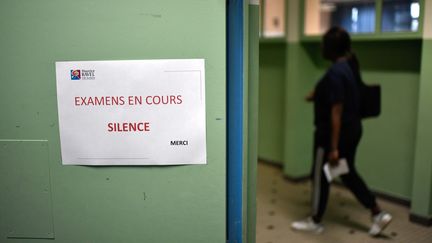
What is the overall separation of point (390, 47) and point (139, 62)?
8.08 feet

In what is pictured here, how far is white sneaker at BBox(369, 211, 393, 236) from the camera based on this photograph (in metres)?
2.64

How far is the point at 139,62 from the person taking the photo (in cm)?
140

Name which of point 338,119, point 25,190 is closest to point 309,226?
point 338,119

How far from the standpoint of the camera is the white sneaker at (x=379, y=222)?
2637mm

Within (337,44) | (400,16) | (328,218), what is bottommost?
(328,218)

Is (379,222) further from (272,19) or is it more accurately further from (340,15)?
(272,19)

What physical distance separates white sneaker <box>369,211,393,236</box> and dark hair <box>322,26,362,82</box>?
923 mm

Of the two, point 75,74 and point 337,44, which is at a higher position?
point 337,44

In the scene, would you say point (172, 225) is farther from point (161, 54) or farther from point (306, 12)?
point (306, 12)

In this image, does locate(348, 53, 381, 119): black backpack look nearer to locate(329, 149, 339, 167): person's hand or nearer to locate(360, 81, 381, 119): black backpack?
locate(360, 81, 381, 119): black backpack

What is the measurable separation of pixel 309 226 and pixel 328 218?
294 mm

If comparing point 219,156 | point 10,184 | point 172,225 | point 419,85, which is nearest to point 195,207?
point 172,225

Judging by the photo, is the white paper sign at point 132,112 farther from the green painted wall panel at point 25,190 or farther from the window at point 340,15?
the window at point 340,15

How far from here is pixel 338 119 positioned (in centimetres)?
252
